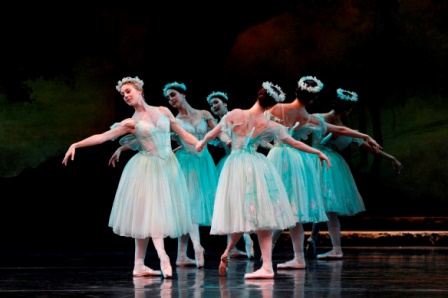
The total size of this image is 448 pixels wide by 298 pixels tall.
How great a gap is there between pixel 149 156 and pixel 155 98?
4.44 m

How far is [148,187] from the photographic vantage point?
271 inches

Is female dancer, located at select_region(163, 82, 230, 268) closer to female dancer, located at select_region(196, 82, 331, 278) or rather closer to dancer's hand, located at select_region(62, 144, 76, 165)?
female dancer, located at select_region(196, 82, 331, 278)

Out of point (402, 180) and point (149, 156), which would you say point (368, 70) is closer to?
point (402, 180)

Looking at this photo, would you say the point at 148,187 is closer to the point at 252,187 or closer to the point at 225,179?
the point at 225,179

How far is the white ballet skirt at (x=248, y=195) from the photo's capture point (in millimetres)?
6527

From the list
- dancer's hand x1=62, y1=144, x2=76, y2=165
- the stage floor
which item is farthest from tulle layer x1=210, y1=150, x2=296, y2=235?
dancer's hand x1=62, y1=144, x2=76, y2=165

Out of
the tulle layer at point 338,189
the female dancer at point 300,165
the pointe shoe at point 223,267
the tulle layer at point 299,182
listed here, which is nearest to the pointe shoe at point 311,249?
the tulle layer at point 338,189

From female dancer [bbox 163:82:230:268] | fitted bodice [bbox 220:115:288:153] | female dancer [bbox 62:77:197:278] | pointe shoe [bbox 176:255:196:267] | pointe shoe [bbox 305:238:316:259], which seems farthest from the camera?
pointe shoe [bbox 305:238:316:259]

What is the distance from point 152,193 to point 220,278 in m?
0.78

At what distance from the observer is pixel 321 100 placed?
38.2 feet

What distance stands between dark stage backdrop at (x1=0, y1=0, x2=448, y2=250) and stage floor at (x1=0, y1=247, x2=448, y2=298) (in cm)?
238

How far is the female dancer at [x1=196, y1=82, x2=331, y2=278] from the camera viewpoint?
6527 millimetres

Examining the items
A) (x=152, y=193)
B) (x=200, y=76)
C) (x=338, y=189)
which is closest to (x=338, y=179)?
(x=338, y=189)

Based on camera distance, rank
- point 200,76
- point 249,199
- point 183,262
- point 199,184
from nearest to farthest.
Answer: point 249,199 → point 183,262 → point 199,184 → point 200,76
